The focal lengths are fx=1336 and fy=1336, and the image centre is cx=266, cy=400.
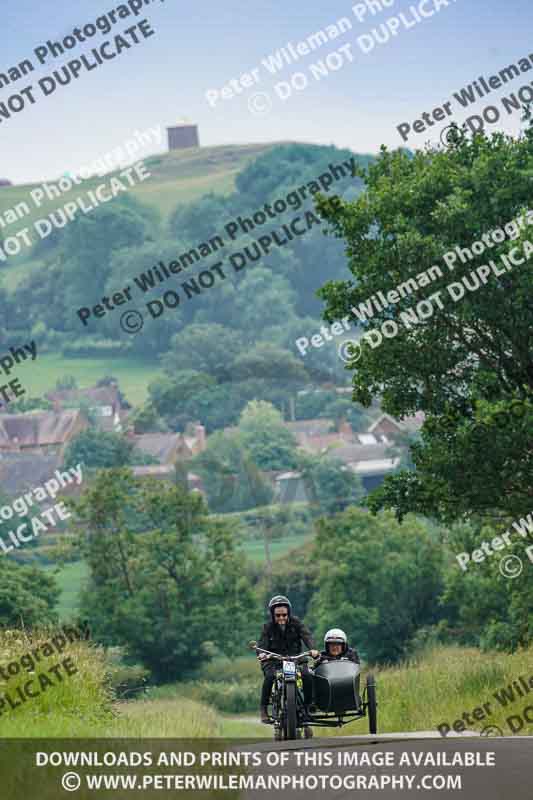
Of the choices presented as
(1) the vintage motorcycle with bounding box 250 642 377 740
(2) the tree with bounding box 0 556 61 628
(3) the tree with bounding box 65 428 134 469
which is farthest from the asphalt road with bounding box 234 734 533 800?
(3) the tree with bounding box 65 428 134 469

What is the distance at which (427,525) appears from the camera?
11506cm

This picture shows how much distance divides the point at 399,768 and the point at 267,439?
503ft

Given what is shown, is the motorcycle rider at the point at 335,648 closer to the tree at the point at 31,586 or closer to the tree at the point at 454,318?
the tree at the point at 454,318

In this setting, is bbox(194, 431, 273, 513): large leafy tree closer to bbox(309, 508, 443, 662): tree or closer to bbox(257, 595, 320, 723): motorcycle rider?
bbox(309, 508, 443, 662): tree

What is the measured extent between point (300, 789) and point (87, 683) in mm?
5414

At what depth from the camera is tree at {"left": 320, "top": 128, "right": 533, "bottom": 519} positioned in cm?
2392

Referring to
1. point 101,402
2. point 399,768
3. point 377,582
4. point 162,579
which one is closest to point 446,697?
point 399,768

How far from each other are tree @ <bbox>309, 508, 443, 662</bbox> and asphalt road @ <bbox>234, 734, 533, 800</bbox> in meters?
78.4

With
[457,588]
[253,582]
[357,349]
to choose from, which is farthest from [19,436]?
[357,349]

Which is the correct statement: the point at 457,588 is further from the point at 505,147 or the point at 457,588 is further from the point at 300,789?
the point at 300,789

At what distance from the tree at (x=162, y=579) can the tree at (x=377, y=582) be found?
7620 mm

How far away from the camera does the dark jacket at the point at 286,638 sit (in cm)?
1468

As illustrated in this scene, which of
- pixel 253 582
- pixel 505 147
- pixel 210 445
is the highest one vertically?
pixel 505 147

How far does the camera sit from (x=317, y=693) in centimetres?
1402
